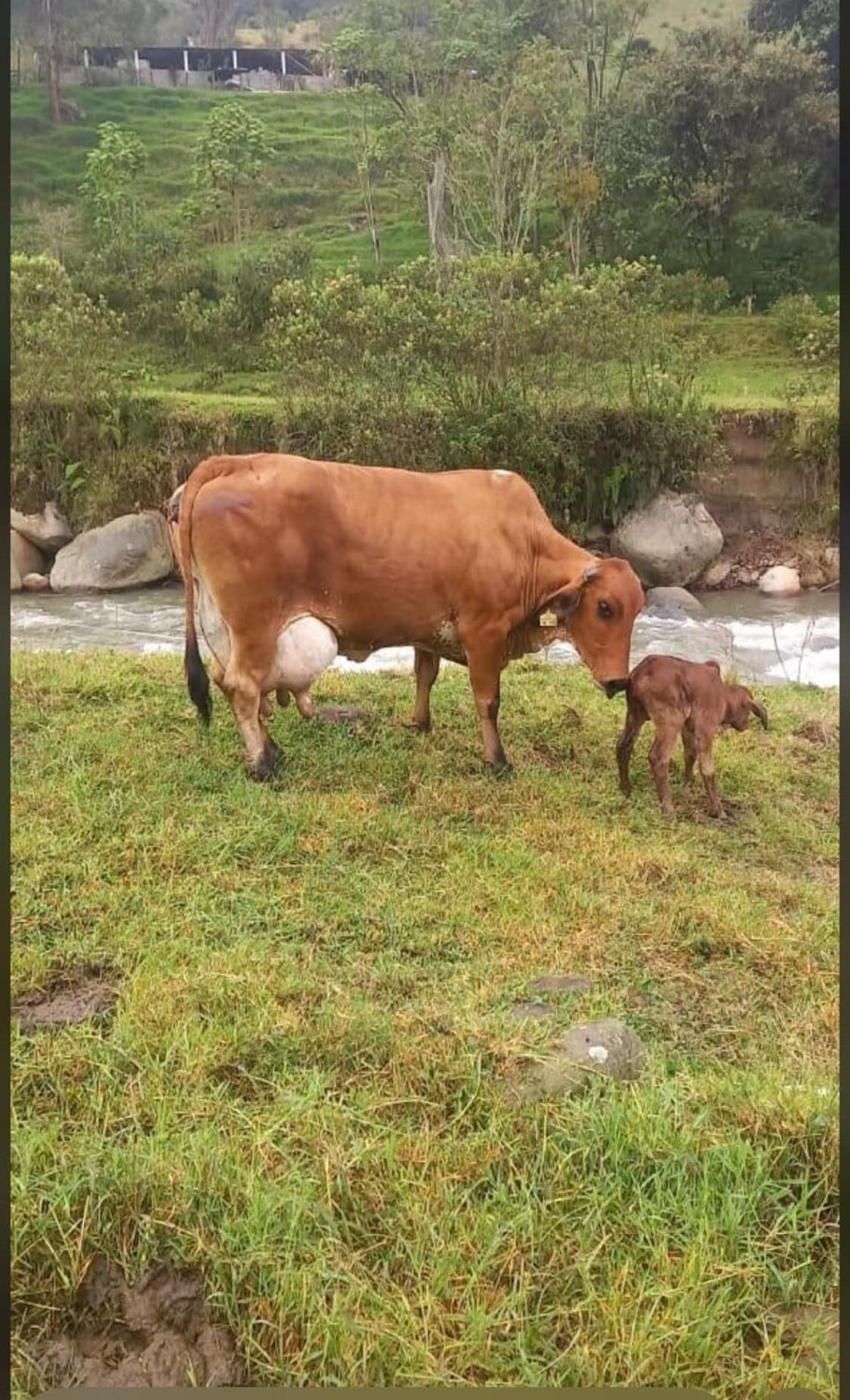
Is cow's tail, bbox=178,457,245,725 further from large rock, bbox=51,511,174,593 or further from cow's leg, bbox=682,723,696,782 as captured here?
cow's leg, bbox=682,723,696,782

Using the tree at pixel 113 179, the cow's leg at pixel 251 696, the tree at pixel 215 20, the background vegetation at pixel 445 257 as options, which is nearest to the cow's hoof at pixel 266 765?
the cow's leg at pixel 251 696

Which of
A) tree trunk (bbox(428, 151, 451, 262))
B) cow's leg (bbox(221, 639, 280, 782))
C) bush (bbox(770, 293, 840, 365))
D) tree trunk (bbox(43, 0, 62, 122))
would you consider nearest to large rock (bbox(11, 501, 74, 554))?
cow's leg (bbox(221, 639, 280, 782))

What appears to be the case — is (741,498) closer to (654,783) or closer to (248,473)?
(654,783)

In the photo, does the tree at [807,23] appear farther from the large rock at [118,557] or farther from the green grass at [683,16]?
the large rock at [118,557]

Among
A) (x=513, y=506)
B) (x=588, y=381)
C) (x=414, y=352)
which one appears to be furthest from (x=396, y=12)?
(x=513, y=506)

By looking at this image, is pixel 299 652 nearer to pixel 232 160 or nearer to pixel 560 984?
pixel 560 984
